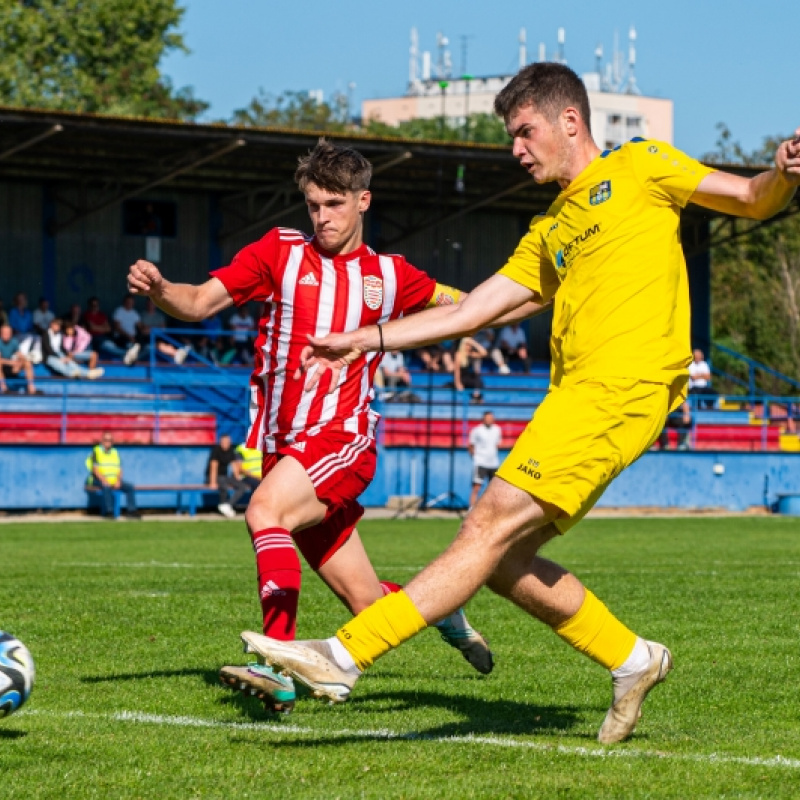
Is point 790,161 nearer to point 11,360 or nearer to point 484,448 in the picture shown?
point 484,448

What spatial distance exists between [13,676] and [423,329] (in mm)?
1875

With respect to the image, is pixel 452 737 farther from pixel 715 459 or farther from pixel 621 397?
pixel 715 459

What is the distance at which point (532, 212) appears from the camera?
38906 millimetres

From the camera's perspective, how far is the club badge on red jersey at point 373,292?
6637 millimetres

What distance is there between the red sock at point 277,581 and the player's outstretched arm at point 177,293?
97 cm

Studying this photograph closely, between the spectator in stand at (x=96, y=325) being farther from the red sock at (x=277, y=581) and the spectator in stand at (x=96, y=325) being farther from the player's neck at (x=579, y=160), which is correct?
the player's neck at (x=579, y=160)

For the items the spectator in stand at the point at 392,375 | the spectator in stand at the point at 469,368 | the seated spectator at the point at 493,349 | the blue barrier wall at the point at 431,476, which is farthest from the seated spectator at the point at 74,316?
the seated spectator at the point at 493,349

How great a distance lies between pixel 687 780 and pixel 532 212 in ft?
115

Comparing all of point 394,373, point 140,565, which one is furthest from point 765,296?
point 140,565

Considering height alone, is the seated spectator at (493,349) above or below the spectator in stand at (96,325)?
below

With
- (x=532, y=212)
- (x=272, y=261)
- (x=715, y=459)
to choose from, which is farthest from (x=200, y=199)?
(x=272, y=261)

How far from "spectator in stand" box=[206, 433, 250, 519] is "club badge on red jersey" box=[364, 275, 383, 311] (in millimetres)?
19871

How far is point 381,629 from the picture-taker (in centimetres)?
473

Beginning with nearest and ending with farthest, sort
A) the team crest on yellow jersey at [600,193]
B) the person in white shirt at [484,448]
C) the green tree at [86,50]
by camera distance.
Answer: the team crest on yellow jersey at [600,193] → the person in white shirt at [484,448] → the green tree at [86,50]
